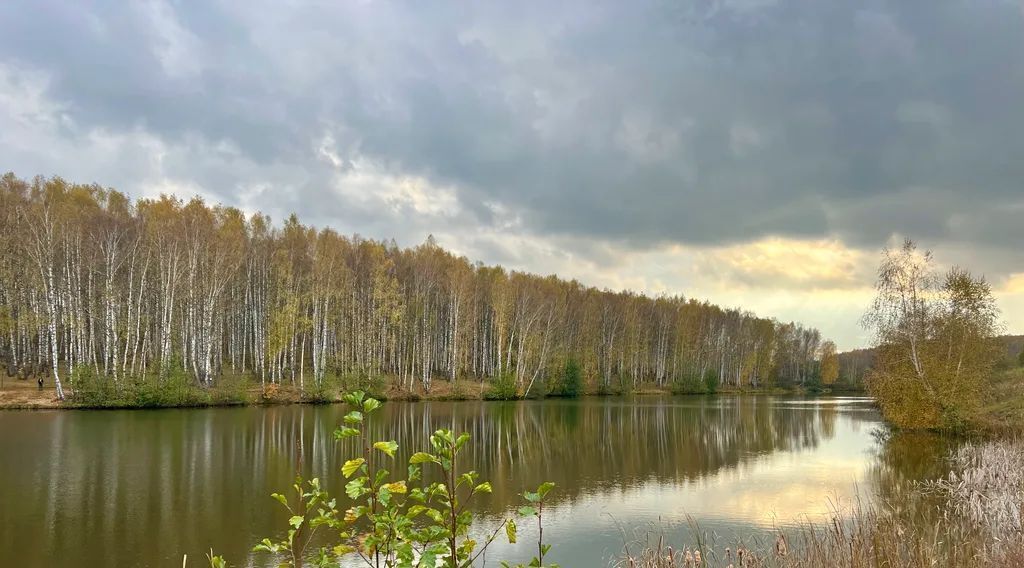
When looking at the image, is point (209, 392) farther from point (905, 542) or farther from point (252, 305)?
point (905, 542)

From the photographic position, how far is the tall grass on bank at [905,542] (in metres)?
5.66

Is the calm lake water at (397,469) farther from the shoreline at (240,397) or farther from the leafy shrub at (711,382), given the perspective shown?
the leafy shrub at (711,382)

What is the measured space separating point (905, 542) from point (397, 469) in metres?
13.7

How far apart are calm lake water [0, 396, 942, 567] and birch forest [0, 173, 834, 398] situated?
30.6 ft

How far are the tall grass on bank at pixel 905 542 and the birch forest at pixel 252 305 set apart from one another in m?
37.3

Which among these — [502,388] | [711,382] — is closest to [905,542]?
[502,388]

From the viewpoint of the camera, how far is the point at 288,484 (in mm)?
15562

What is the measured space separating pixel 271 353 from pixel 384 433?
22276 millimetres

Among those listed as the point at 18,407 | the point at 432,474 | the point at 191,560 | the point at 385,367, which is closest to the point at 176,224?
the point at 18,407

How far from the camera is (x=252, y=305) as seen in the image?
50219mm

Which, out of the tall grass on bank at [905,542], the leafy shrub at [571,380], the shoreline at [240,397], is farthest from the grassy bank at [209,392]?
the tall grass on bank at [905,542]

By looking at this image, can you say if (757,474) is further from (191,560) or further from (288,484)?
(191,560)

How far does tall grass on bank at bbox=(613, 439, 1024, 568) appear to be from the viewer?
5.66m

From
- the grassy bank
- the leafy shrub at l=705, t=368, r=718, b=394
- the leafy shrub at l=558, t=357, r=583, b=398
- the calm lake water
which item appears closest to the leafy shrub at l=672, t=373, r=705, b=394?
the leafy shrub at l=705, t=368, r=718, b=394
